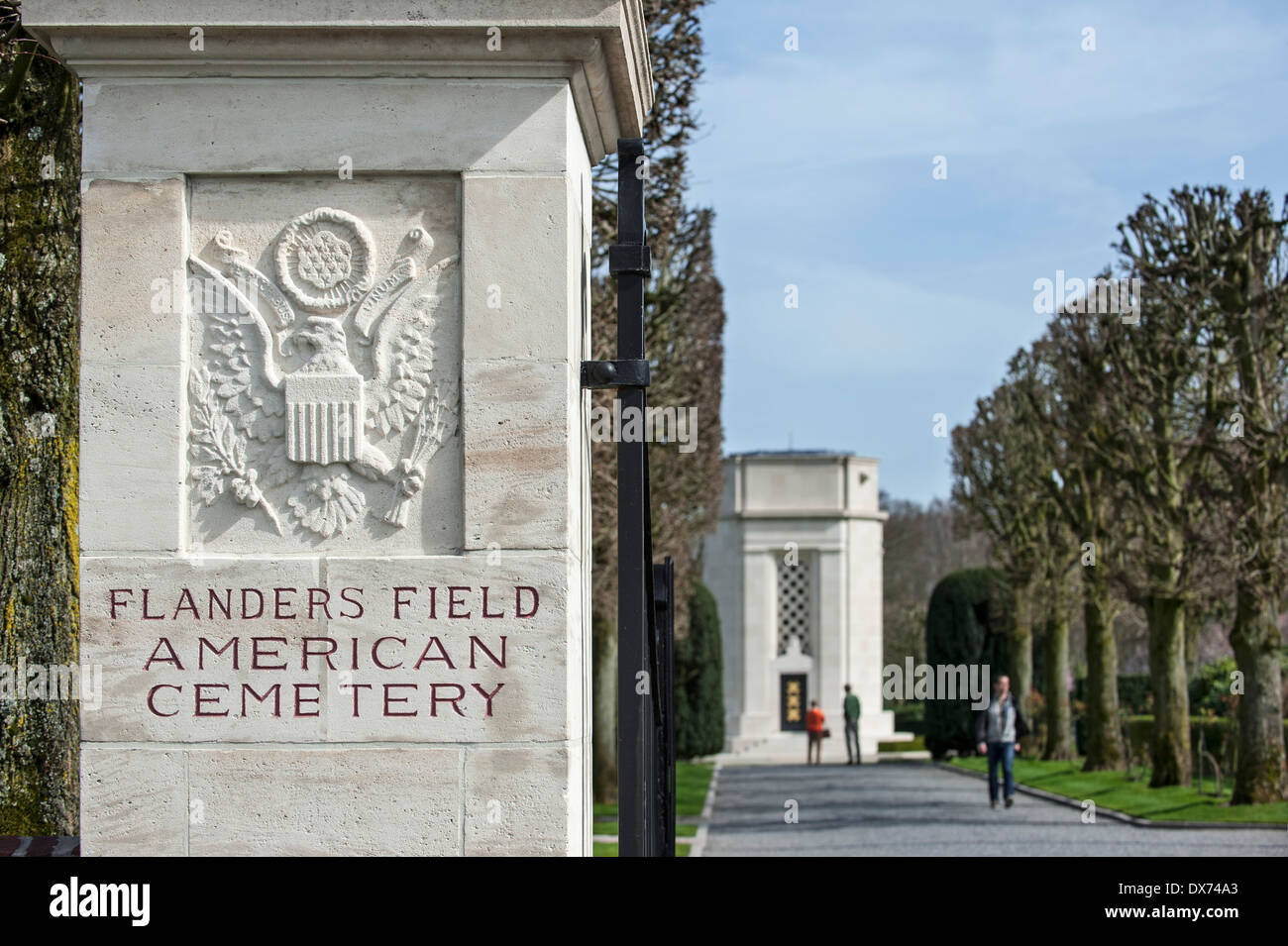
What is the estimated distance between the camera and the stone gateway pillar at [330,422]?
397 centimetres

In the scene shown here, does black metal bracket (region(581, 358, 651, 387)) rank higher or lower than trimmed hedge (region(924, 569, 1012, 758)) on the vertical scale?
higher

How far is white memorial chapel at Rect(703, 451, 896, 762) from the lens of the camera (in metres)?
A: 49.3

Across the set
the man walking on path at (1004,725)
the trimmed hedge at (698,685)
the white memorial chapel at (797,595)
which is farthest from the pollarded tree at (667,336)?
the white memorial chapel at (797,595)

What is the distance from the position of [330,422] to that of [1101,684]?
1081 inches

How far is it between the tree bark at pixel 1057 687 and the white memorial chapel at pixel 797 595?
14.1 meters

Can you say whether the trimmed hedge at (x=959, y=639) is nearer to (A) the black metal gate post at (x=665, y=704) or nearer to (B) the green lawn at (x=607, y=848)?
(B) the green lawn at (x=607, y=848)

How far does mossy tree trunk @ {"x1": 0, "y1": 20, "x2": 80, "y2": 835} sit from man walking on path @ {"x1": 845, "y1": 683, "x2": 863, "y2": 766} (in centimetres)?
3368

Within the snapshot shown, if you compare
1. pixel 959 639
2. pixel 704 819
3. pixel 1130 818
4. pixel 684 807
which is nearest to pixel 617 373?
pixel 1130 818

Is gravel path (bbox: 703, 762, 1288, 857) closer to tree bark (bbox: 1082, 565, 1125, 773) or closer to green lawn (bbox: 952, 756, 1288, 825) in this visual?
green lawn (bbox: 952, 756, 1288, 825)

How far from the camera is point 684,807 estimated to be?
82.5 feet

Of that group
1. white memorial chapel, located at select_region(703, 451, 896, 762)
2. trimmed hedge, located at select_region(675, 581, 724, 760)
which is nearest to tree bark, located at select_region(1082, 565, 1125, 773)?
trimmed hedge, located at select_region(675, 581, 724, 760)

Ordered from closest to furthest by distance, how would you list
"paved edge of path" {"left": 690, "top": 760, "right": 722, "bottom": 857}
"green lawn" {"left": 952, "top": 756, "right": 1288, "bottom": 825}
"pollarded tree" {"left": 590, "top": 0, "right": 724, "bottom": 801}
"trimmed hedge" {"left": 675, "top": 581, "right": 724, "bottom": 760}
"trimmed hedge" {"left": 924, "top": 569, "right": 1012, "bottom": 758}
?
"pollarded tree" {"left": 590, "top": 0, "right": 724, "bottom": 801} → "paved edge of path" {"left": 690, "top": 760, "right": 722, "bottom": 857} → "green lawn" {"left": 952, "top": 756, "right": 1288, "bottom": 825} → "trimmed hedge" {"left": 924, "top": 569, "right": 1012, "bottom": 758} → "trimmed hedge" {"left": 675, "top": 581, "right": 724, "bottom": 760}

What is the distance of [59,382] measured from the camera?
27.4 feet
